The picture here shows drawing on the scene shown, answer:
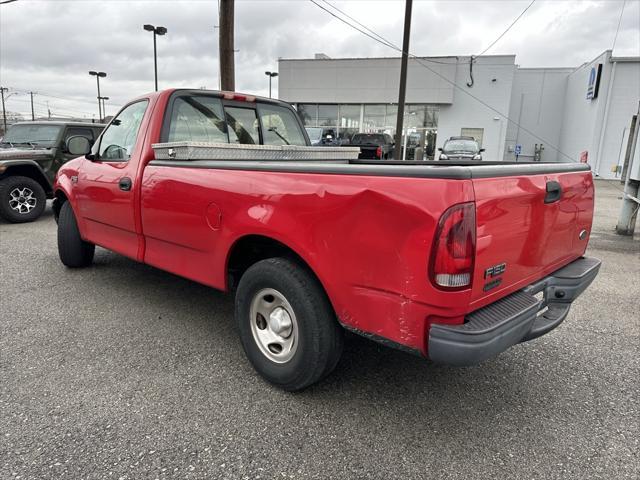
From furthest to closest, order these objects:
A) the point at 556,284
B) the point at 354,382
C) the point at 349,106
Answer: the point at 349,106 < the point at 354,382 < the point at 556,284

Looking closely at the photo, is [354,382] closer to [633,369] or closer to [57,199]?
[633,369]

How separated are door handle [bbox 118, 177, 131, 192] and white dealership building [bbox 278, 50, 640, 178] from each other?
81.8ft

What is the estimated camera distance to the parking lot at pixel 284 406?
7.33 ft

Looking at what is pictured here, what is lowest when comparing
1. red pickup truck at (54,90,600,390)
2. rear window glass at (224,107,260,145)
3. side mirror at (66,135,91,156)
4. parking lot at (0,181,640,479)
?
parking lot at (0,181,640,479)

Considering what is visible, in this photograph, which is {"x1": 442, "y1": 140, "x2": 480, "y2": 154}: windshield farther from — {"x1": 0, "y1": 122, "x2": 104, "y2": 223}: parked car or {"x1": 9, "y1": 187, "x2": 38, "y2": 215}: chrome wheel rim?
{"x1": 9, "y1": 187, "x2": 38, "y2": 215}: chrome wheel rim

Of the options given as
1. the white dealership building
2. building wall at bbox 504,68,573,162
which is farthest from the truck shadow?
building wall at bbox 504,68,573,162

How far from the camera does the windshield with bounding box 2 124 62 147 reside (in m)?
9.12

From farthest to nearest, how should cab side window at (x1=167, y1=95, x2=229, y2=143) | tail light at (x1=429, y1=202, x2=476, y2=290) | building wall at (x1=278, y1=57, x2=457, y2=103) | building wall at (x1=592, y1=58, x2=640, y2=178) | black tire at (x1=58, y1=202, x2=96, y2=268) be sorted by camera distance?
building wall at (x1=278, y1=57, x2=457, y2=103) < building wall at (x1=592, y1=58, x2=640, y2=178) < black tire at (x1=58, y1=202, x2=96, y2=268) < cab side window at (x1=167, y1=95, x2=229, y2=143) < tail light at (x1=429, y1=202, x2=476, y2=290)

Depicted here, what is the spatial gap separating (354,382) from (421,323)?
106 cm

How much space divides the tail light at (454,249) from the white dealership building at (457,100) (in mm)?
25278

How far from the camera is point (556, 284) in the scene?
2.79 metres

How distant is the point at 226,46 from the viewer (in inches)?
414

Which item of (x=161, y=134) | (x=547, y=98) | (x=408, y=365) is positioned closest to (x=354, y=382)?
(x=408, y=365)

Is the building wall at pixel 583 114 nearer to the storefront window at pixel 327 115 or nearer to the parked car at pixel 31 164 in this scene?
the storefront window at pixel 327 115
